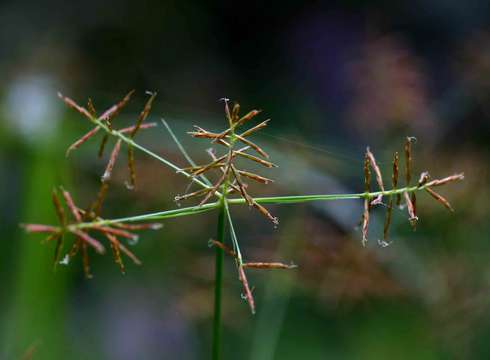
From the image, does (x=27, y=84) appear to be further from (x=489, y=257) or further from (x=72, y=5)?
(x=489, y=257)

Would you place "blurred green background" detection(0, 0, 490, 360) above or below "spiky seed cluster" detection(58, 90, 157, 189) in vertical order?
above

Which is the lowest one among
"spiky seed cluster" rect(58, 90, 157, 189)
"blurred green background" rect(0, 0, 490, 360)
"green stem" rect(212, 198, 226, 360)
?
"green stem" rect(212, 198, 226, 360)

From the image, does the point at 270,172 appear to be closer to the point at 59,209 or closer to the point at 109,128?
the point at 109,128

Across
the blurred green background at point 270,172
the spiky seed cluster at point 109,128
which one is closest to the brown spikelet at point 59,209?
the spiky seed cluster at point 109,128

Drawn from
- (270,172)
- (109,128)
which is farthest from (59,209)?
(270,172)

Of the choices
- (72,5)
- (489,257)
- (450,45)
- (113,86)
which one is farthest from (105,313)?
(450,45)

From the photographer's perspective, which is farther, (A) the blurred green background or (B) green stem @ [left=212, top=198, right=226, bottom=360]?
(A) the blurred green background

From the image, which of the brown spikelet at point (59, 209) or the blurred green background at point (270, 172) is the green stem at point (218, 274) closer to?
the brown spikelet at point (59, 209)

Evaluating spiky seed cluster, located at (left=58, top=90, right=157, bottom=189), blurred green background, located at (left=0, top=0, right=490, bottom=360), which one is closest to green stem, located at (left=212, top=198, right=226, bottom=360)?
spiky seed cluster, located at (left=58, top=90, right=157, bottom=189)

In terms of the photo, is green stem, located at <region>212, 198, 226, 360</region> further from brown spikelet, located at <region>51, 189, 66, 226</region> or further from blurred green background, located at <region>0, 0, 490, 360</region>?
blurred green background, located at <region>0, 0, 490, 360</region>
